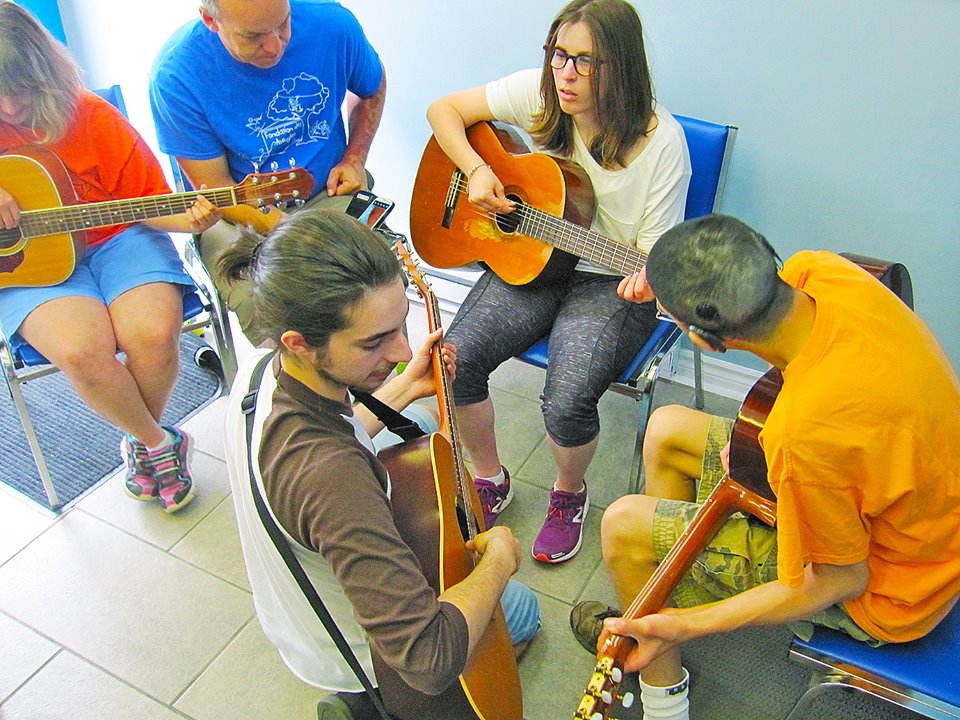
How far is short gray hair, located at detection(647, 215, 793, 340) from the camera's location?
111 cm

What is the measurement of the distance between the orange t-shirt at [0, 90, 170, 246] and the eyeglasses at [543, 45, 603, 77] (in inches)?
41.3

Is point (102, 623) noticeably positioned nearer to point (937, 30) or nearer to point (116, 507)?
point (116, 507)

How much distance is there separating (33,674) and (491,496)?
1113 millimetres

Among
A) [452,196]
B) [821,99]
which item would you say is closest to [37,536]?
[452,196]

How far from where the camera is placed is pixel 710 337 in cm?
116

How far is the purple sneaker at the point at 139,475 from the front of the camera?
2.15 m

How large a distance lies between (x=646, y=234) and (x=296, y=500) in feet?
3.73

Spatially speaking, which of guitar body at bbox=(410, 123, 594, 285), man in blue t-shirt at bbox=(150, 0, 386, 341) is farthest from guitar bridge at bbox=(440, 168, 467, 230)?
man in blue t-shirt at bbox=(150, 0, 386, 341)

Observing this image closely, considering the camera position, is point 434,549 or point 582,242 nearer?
point 434,549

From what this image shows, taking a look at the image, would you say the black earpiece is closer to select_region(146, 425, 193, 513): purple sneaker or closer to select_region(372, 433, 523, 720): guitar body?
select_region(372, 433, 523, 720): guitar body

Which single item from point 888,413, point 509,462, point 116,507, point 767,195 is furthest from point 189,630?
point 767,195

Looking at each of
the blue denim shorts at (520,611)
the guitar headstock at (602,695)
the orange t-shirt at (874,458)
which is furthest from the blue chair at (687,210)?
the guitar headstock at (602,695)

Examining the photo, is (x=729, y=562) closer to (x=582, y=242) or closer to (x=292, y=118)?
(x=582, y=242)

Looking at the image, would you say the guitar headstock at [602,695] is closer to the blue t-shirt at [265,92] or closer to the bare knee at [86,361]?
the bare knee at [86,361]
